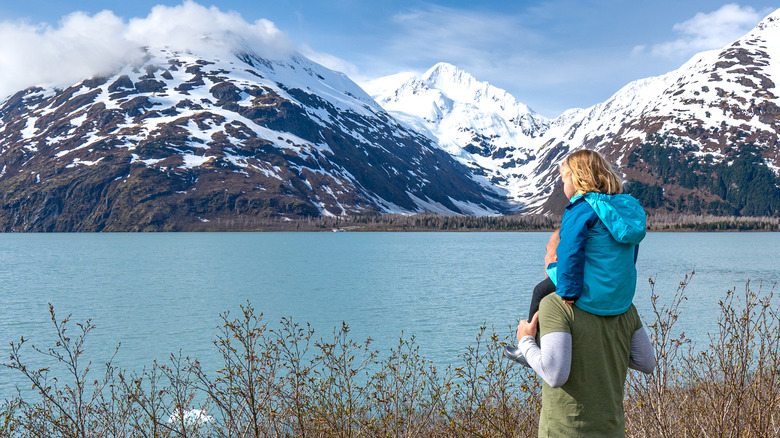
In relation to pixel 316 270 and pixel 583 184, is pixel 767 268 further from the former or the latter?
pixel 583 184

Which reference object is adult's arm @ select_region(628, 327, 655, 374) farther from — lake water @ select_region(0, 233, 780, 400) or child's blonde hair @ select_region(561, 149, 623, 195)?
lake water @ select_region(0, 233, 780, 400)

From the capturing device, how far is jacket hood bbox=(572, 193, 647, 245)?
400cm

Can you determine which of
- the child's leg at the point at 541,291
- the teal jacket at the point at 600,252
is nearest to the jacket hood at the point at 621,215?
the teal jacket at the point at 600,252

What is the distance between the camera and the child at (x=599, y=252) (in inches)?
158

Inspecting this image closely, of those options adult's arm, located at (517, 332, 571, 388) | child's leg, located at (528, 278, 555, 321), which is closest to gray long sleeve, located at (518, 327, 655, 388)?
adult's arm, located at (517, 332, 571, 388)

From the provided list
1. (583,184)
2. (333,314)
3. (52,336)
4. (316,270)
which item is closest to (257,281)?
(316,270)

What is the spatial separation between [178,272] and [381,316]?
4073 cm

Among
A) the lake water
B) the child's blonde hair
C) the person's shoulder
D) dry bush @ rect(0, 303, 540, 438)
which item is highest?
the child's blonde hair

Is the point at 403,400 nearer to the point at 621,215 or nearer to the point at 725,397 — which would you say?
the point at 725,397

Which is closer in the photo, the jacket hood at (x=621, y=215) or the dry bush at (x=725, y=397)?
the jacket hood at (x=621, y=215)

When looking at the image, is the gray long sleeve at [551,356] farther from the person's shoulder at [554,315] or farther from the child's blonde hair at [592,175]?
the child's blonde hair at [592,175]

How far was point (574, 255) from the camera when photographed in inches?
159

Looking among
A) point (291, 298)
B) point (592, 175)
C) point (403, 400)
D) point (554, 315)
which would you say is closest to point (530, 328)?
point (554, 315)

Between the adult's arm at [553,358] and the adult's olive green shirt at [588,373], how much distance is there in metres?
0.07
